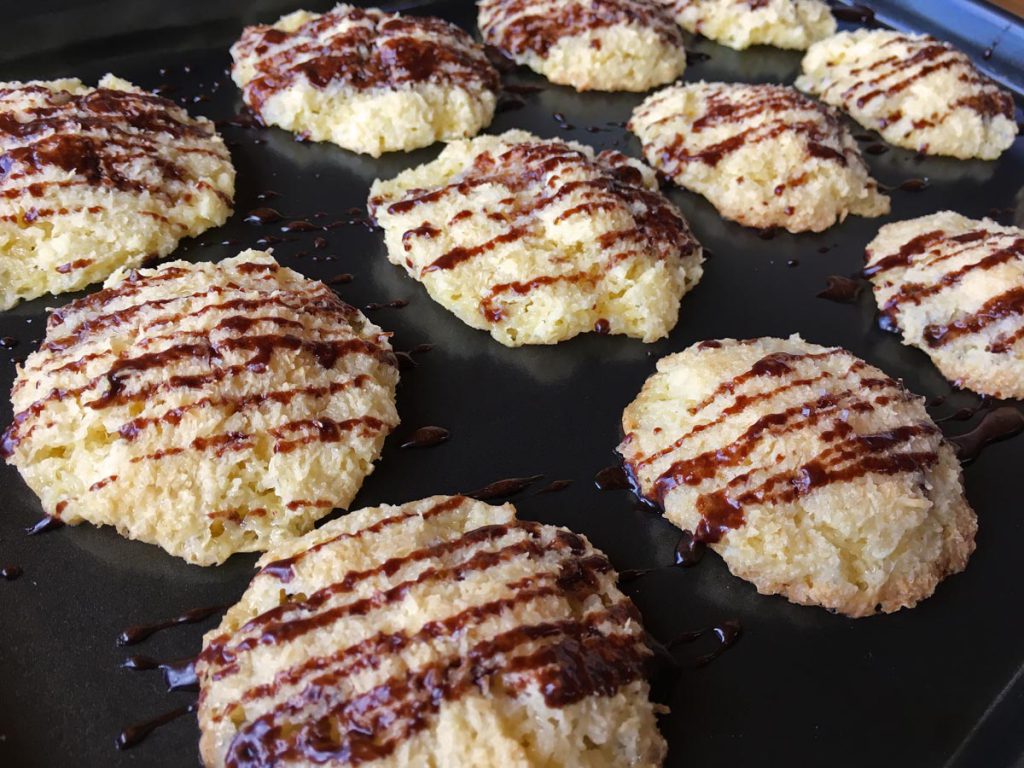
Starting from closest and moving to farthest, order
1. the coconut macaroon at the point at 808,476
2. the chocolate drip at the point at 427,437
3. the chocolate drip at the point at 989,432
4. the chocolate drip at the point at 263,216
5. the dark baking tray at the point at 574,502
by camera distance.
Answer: the dark baking tray at the point at 574,502 → the coconut macaroon at the point at 808,476 → the chocolate drip at the point at 427,437 → the chocolate drip at the point at 989,432 → the chocolate drip at the point at 263,216

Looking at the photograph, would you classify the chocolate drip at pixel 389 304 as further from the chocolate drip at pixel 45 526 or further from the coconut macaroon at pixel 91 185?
the chocolate drip at pixel 45 526

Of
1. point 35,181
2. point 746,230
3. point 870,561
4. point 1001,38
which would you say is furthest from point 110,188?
point 1001,38

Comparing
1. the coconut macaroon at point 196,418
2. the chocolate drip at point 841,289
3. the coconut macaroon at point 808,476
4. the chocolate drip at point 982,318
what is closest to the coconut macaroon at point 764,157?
the chocolate drip at point 841,289

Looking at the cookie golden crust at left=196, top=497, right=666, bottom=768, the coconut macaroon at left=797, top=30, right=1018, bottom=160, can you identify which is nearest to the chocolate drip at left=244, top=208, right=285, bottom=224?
the cookie golden crust at left=196, top=497, right=666, bottom=768

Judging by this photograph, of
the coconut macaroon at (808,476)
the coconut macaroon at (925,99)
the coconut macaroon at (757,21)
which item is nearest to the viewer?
the coconut macaroon at (808,476)

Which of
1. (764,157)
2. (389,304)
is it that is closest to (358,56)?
(389,304)

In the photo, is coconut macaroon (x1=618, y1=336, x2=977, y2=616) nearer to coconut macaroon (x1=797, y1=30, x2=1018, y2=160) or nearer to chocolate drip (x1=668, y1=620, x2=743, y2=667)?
chocolate drip (x1=668, y1=620, x2=743, y2=667)
